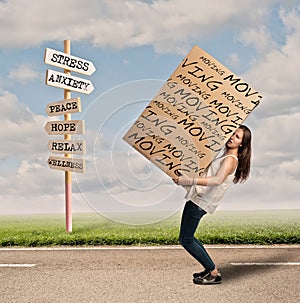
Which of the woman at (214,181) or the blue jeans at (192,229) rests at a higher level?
the woman at (214,181)

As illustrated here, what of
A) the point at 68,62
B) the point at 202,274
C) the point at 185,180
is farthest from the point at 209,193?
the point at 68,62

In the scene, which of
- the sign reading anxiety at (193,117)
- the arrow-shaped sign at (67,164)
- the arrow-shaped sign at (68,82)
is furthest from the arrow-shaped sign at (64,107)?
the sign reading anxiety at (193,117)

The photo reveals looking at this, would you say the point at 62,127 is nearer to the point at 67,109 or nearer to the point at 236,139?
the point at 67,109

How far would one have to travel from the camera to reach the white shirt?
5.24 meters

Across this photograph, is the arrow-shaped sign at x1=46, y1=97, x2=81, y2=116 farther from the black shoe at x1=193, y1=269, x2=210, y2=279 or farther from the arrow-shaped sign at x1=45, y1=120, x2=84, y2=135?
the black shoe at x1=193, y1=269, x2=210, y2=279

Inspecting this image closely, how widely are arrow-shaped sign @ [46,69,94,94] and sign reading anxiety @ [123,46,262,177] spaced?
5.50 metres

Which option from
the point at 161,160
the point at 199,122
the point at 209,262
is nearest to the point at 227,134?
the point at 199,122

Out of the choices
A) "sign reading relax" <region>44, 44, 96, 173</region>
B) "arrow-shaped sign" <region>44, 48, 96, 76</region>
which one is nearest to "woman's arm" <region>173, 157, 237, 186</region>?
→ "sign reading relax" <region>44, 44, 96, 173</region>

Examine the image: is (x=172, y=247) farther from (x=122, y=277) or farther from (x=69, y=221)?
(x=69, y=221)

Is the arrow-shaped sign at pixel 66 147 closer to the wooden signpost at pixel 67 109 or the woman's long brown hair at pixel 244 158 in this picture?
the wooden signpost at pixel 67 109

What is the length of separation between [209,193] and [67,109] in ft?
19.3

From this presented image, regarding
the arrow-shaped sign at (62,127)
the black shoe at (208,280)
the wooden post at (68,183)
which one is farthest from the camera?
the wooden post at (68,183)

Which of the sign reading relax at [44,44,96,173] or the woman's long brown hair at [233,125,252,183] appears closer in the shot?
the woman's long brown hair at [233,125,252,183]

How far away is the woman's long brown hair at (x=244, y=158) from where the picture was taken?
5375 millimetres
